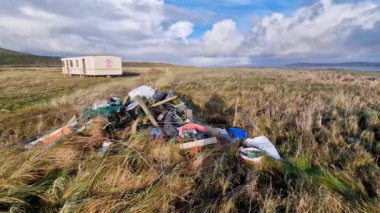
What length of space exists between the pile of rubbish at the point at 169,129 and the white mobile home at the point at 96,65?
22469 millimetres

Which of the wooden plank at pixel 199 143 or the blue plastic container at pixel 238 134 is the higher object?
the wooden plank at pixel 199 143

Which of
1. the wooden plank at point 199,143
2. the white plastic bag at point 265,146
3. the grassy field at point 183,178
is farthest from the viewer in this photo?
the white plastic bag at point 265,146

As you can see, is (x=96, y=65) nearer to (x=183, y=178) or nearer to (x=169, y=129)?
(x=169, y=129)

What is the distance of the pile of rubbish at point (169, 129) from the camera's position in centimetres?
384

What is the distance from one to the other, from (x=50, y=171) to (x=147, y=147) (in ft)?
4.48

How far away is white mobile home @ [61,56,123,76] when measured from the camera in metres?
25.4

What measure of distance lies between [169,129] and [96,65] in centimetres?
2382

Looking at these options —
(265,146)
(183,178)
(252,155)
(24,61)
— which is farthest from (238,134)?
(24,61)

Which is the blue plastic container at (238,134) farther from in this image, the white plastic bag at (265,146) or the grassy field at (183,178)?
the grassy field at (183,178)

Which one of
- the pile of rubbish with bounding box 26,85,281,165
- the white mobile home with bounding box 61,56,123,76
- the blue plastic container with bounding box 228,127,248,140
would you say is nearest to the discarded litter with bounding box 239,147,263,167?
the pile of rubbish with bounding box 26,85,281,165

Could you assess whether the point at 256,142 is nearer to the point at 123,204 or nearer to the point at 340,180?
the point at 340,180

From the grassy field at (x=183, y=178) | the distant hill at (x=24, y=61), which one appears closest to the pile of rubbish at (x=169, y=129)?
the grassy field at (x=183, y=178)

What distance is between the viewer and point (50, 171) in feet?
10.1

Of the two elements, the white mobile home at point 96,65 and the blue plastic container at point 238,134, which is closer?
the blue plastic container at point 238,134
